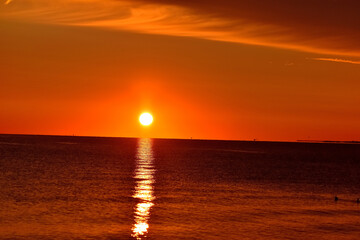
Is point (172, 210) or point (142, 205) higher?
point (142, 205)

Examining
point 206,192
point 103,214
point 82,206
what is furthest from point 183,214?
point 206,192

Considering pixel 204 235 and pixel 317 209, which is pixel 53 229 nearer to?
pixel 204 235

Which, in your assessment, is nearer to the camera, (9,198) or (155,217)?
(155,217)

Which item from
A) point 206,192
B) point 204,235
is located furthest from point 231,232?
point 206,192

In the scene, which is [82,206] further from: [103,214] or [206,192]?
[206,192]

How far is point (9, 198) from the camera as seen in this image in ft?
231

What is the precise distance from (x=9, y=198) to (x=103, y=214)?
17.7m

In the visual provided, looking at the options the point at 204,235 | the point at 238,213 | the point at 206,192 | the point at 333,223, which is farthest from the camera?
the point at 206,192

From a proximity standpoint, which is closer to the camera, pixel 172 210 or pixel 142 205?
pixel 172 210

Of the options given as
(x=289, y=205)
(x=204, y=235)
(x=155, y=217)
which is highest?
(x=289, y=205)

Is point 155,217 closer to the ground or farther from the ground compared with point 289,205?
closer to the ground

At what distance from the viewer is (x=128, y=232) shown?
50.3 m

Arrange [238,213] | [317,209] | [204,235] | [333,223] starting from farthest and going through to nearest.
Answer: [317,209] → [238,213] → [333,223] → [204,235]

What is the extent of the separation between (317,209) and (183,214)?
1861 cm
